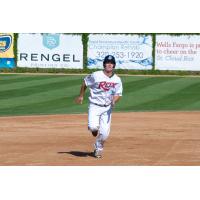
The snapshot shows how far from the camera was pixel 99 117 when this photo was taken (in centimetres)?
1436

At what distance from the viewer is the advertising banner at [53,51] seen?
4700cm

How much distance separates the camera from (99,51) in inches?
1833

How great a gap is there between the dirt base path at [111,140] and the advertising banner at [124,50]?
22.7m

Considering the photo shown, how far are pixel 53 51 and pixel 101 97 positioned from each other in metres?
33.2

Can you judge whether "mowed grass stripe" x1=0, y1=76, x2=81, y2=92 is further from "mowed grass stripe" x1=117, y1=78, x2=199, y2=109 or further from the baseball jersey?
the baseball jersey

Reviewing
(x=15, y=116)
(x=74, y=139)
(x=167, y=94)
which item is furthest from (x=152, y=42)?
(x=74, y=139)

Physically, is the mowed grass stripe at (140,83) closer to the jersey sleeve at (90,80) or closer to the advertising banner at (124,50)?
the advertising banner at (124,50)

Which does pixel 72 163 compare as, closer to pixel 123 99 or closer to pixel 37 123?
pixel 37 123

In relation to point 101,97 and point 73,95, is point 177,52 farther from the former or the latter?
point 101,97

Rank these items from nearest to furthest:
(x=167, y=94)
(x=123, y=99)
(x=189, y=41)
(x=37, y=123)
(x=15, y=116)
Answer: (x=37, y=123) → (x=15, y=116) → (x=123, y=99) → (x=167, y=94) → (x=189, y=41)

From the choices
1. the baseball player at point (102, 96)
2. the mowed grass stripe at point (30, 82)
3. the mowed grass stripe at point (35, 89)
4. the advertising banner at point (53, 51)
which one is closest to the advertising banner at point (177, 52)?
the advertising banner at point (53, 51)

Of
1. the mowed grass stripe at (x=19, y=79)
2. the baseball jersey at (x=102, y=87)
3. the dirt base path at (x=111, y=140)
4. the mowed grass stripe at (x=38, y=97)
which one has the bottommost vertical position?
the mowed grass stripe at (x=19, y=79)

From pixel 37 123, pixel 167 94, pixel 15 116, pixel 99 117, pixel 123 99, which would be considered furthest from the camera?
pixel 167 94
